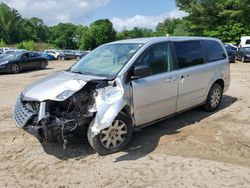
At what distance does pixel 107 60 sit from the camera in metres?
5.88

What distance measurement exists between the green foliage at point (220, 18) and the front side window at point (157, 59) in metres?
43.1

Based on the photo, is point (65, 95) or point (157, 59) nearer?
point (65, 95)

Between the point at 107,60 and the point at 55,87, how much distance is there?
4.04 ft

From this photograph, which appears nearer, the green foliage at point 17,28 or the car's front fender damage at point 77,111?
the car's front fender damage at point 77,111

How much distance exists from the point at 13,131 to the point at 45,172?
2116 millimetres

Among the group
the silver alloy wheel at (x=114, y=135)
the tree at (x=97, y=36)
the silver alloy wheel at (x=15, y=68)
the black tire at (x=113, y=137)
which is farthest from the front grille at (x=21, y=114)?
the tree at (x=97, y=36)

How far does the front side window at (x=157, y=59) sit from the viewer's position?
5660 millimetres

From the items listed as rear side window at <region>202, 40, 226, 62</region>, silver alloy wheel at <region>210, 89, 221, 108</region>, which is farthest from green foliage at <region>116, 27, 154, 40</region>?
silver alloy wheel at <region>210, 89, 221, 108</region>

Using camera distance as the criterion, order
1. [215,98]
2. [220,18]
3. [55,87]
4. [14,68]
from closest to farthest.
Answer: [55,87] < [215,98] < [14,68] < [220,18]

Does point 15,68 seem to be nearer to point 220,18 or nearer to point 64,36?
point 220,18

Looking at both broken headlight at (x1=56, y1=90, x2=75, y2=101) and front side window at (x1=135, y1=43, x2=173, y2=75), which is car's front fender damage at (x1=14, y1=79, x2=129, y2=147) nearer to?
broken headlight at (x1=56, y1=90, x2=75, y2=101)

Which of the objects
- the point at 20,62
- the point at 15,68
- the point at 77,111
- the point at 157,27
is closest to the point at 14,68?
the point at 15,68

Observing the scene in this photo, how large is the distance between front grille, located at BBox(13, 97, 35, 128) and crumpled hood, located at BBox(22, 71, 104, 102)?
17 centimetres

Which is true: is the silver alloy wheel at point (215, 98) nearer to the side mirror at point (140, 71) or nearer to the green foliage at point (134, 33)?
the side mirror at point (140, 71)
